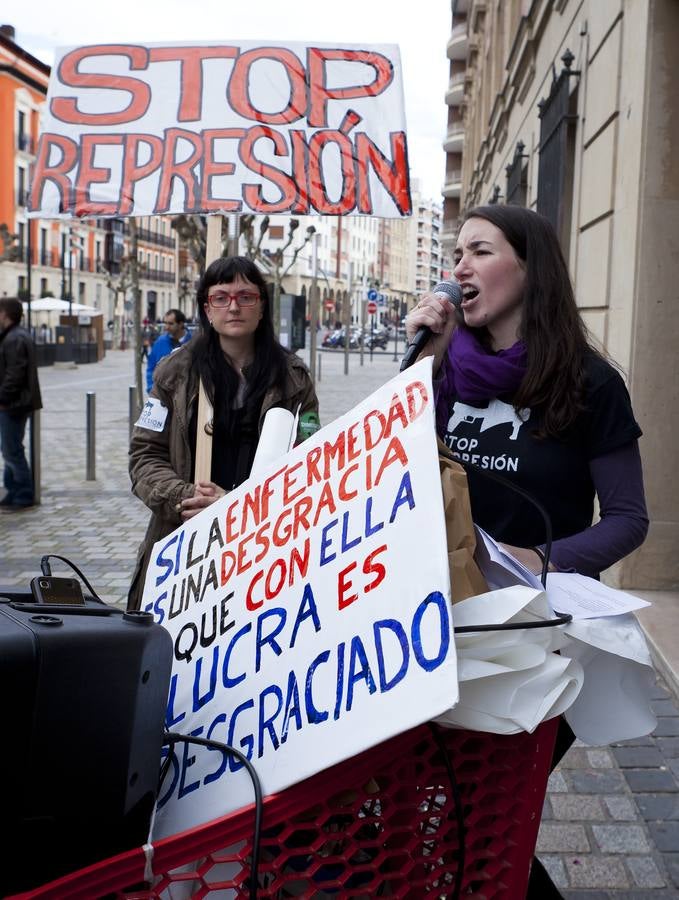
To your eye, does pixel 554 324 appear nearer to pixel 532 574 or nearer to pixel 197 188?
pixel 532 574

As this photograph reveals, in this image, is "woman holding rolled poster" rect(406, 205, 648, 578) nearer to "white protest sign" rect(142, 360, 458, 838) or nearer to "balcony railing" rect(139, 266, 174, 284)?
"white protest sign" rect(142, 360, 458, 838)

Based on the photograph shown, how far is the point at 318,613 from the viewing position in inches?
59.9

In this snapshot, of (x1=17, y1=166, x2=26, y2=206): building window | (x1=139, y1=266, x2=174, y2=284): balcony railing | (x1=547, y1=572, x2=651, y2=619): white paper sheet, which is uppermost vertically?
(x1=17, y1=166, x2=26, y2=206): building window

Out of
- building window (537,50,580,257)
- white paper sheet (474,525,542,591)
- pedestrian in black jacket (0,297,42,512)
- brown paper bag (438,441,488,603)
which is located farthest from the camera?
pedestrian in black jacket (0,297,42,512)

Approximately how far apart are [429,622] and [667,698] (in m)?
3.59

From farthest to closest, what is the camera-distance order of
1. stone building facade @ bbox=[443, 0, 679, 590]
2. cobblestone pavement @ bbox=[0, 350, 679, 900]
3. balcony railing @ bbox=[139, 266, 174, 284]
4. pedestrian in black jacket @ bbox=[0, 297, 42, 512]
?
balcony railing @ bbox=[139, 266, 174, 284] → pedestrian in black jacket @ bbox=[0, 297, 42, 512] → stone building facade @ bbox=[443, 0, 679, 590] → cobblestone pavement @ bbox=[0, 350, 679, 900]

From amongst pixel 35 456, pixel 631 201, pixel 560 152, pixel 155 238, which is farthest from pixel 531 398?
pixel 155 238

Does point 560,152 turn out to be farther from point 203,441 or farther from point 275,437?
point 275,437

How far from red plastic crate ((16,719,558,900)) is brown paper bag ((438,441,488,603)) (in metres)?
0.21

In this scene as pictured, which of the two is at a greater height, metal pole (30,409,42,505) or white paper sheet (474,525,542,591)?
white paper sheet (474,525,542,591)

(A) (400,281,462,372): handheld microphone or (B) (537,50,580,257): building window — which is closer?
(A) (400,281,462,372): handheld microphone

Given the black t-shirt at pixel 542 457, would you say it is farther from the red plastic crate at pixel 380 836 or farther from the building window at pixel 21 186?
the building window at pixel 21 186

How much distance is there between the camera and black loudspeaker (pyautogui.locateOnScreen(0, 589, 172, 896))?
1289 millimetres

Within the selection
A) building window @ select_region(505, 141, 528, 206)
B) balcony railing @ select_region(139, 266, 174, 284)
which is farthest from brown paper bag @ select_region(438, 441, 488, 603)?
balcony railing @ select_region(139, 266, 174, 284)
